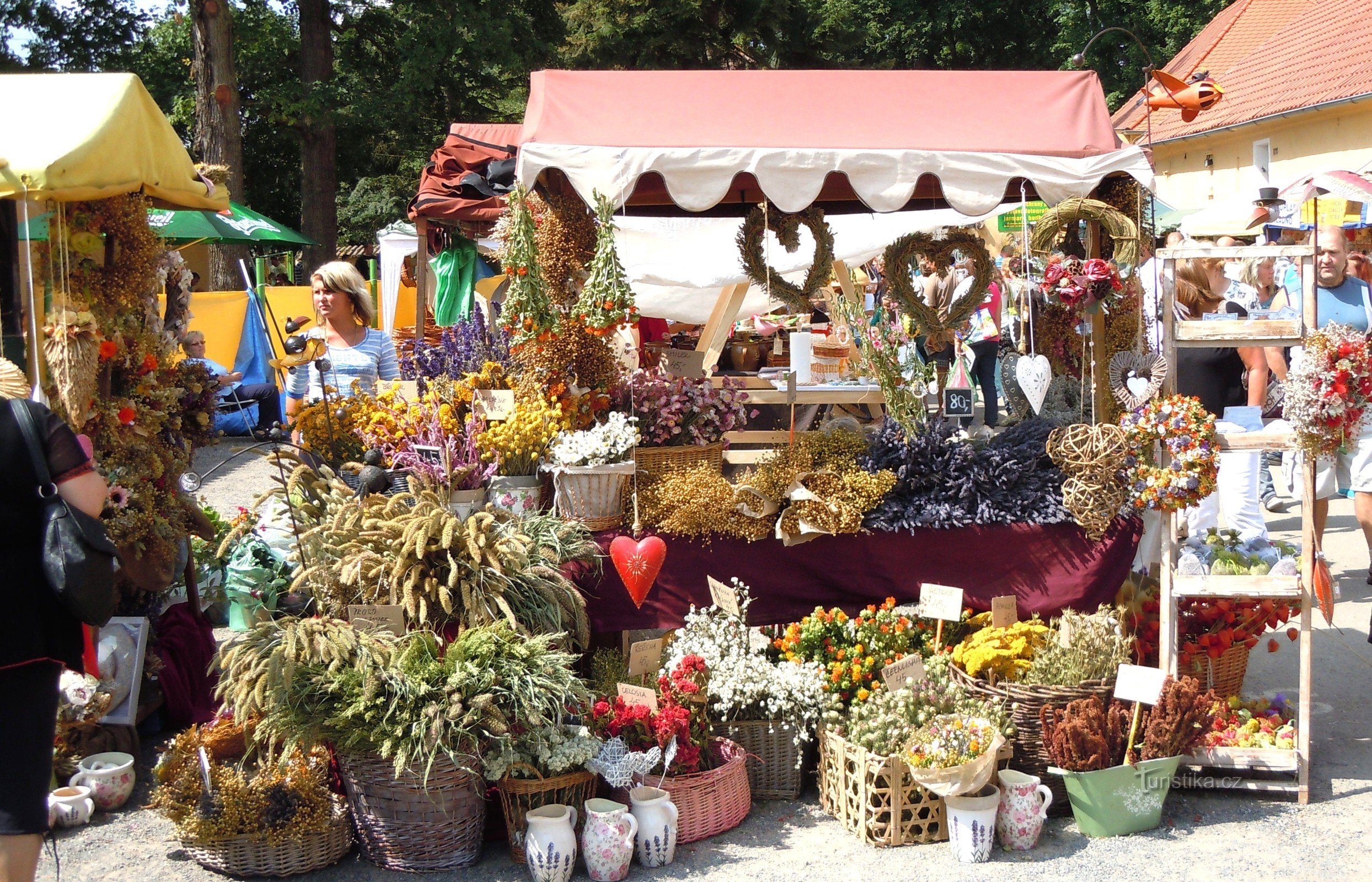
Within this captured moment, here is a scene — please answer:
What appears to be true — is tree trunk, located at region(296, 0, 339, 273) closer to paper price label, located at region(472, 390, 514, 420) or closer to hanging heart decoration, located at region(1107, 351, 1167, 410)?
paper price label, located at region(472, 390, 514, 420)

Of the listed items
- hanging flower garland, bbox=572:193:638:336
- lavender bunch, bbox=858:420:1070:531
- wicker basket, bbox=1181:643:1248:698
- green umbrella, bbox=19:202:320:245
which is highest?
green umbrella, bbox=19:202:320:245

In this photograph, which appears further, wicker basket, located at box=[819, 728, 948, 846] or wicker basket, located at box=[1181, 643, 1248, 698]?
wicker basket, located at box=[1181, 643, 1248, 698]

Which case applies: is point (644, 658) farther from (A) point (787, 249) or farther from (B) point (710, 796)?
(A) point (787, 249)

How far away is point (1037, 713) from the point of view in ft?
12.5

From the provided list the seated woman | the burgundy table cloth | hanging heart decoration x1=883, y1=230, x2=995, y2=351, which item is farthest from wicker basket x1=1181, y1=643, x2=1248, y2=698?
the seated woman

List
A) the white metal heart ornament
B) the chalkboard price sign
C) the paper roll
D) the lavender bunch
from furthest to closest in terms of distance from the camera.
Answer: the paper roll < the chalkboard price sign < the white metal heart ornament < the lavender bunch

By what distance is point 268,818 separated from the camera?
10.9ft

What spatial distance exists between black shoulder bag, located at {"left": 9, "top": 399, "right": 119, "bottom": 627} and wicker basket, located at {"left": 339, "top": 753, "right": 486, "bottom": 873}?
1.03 meters

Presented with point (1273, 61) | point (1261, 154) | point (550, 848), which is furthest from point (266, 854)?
point (1273, 61)

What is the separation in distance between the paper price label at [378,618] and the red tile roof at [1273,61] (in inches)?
409

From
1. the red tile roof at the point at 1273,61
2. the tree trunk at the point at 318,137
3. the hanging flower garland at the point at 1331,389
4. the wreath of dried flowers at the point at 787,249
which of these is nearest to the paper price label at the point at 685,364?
the wreath of dried flowers at the point at 787,249

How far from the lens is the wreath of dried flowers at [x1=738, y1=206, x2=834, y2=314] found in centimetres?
521

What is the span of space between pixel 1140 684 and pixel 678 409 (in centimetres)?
193

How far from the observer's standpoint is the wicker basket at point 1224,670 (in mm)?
4168
